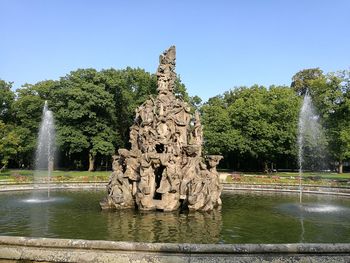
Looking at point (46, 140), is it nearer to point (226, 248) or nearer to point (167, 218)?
point (167, 218)

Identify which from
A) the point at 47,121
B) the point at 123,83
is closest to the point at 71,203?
the point at 47,121

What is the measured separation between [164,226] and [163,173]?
5.32 meters

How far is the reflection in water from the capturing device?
15539 millimetres

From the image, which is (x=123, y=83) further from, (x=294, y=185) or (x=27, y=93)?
(x=294, y=185)

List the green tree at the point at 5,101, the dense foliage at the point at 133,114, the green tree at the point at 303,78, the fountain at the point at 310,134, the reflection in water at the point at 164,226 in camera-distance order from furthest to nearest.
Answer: the green tree at the point at 303,78 < the green tree at the point at 5,101 < the fountain at the point at 310,134 < the dense foliage at the point at 133,114 < the reflection in water at the point at 164,226

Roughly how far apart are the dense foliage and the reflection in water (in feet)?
123

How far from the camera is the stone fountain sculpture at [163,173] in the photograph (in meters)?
22.8

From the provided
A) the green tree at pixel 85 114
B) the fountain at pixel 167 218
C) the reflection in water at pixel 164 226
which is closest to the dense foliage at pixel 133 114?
the green tree at pixel 85 114

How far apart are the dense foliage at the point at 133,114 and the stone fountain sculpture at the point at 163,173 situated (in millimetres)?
33286

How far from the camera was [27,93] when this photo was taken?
74.3 meters

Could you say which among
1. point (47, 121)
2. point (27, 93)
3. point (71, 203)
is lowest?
point (71, 203)

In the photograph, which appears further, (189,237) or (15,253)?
(189,237)

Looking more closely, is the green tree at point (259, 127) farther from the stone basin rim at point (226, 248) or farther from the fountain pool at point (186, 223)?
the stone basin rim at point (226, 248)

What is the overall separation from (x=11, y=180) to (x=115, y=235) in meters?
27.7
